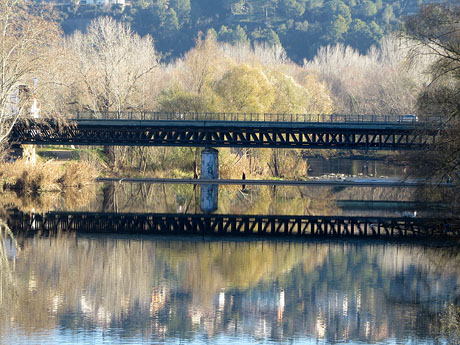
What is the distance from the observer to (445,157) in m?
Answer: 41.0

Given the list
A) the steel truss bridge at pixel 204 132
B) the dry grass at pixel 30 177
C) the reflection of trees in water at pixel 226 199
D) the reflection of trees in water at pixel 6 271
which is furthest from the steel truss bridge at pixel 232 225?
the steel truss bridge at pixel 204 132

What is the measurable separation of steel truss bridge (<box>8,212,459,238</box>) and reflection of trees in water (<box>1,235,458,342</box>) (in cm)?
366

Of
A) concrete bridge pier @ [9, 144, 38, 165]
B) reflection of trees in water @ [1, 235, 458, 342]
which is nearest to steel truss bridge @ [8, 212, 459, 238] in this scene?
reflection of trees in water @ [1, 235, 458, 342]

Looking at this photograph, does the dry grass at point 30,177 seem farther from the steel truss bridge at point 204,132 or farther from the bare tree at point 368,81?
the bare tree at point 368,81

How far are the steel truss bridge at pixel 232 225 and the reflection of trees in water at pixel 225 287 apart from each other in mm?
3658

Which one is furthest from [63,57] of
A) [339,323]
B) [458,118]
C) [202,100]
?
[339,323]

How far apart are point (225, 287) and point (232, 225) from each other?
57.6 feet

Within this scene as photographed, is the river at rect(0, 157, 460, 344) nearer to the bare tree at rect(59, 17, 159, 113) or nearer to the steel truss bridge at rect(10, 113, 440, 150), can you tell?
the steel truss bridge at rect(10, 113, 440, 150)

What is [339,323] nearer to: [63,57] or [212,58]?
[63,57]

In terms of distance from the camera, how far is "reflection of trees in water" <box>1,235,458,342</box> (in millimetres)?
24859

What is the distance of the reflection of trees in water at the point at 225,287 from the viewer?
24.9m

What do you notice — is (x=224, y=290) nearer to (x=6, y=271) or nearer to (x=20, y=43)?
(x=6, y=271)

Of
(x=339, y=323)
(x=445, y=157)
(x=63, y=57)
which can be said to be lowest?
(x=339, y=323)

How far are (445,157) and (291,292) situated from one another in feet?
49.4
